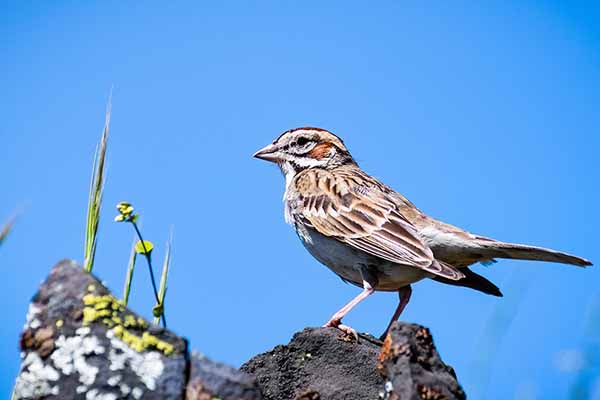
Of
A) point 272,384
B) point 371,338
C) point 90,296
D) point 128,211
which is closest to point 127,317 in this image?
point 90,296

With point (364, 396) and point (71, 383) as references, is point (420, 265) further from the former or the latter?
point (71, 383)

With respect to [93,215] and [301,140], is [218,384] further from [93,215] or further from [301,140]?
[301,140]

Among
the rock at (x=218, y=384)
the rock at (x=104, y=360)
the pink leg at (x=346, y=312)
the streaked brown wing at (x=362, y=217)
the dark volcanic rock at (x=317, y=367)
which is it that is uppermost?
the streaked brown wing at (x=362, y=217)

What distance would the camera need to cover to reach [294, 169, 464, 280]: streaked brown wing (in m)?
6.61

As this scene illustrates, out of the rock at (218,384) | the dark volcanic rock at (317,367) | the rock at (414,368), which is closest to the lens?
the rock at (218,384)

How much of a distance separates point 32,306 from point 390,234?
12.3 feet

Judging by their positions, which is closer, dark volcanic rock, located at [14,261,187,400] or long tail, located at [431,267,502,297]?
dark volcanic rock, located at [14,261,187,400]

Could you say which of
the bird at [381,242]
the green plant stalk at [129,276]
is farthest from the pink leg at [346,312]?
the green plant stalk at [129,276]

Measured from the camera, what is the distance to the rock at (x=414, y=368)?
136 inches

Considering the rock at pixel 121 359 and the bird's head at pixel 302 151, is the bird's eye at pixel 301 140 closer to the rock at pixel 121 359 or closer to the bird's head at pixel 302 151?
the bird's head at pixel 302 151

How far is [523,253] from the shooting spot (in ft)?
21.1

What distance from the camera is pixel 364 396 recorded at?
4.79 m

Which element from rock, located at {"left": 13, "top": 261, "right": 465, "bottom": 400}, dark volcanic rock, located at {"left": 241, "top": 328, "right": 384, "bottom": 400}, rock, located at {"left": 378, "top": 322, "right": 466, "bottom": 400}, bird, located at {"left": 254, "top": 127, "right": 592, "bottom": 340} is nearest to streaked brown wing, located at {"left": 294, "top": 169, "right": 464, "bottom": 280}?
bird, located at {"left": 254, "top": 127, "right": 592, "bottom": 340}

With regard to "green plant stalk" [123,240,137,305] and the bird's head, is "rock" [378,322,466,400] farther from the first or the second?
the bird's head
